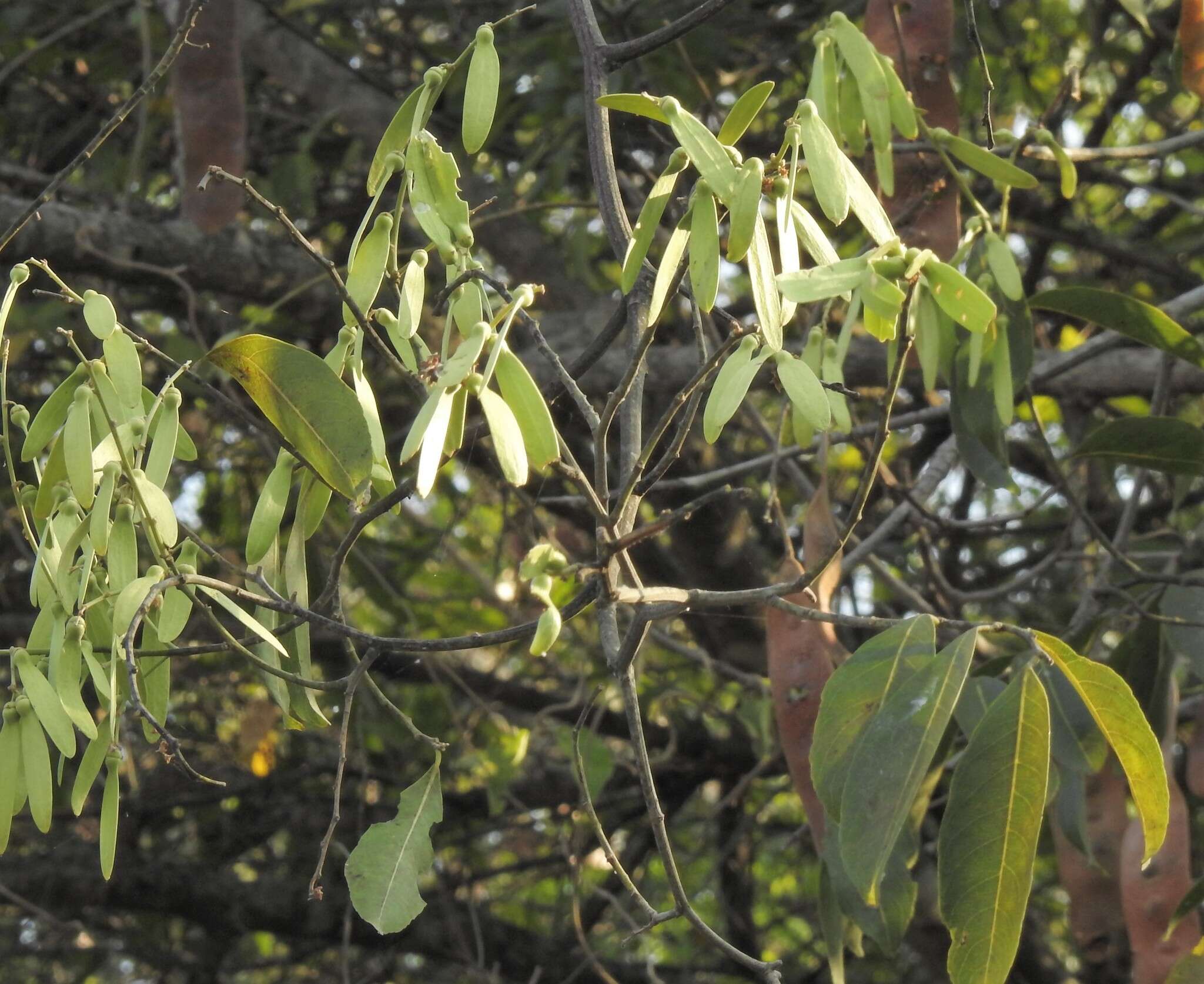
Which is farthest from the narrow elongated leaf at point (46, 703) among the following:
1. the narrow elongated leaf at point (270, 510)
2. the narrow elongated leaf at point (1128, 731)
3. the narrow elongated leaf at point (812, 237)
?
the narrow elongated leaf at point (1128, 731)

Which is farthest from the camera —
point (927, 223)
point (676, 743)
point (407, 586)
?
point (407, 586)

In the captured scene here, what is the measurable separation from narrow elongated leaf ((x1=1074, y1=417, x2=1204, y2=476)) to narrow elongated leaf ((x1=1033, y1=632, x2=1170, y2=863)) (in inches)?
24.9

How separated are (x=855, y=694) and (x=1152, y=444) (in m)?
0.68

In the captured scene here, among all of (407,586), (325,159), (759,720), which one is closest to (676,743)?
(759,720)

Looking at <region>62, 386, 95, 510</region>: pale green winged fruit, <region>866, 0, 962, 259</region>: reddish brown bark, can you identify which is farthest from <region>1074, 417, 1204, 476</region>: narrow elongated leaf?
<region>62, 386, 95, 510</region>: pale green winged fruit

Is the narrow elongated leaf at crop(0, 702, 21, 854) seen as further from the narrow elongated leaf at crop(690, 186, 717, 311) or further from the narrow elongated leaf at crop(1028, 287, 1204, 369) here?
the narrow elongated leaf at crop(1028, 287, 1204, 369)

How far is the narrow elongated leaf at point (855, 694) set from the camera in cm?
101

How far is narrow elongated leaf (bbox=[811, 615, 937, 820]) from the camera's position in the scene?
3.33 ft

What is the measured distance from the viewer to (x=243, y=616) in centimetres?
78

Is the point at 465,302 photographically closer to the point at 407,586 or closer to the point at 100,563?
the point at 100,563

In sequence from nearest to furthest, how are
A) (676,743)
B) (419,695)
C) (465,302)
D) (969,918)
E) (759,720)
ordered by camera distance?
(465,302)
(969,918)
(759,720)
(676,743)
(419,695)

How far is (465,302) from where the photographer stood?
84cm

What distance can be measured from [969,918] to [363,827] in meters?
1.68

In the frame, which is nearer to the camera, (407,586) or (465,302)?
(465,302)
